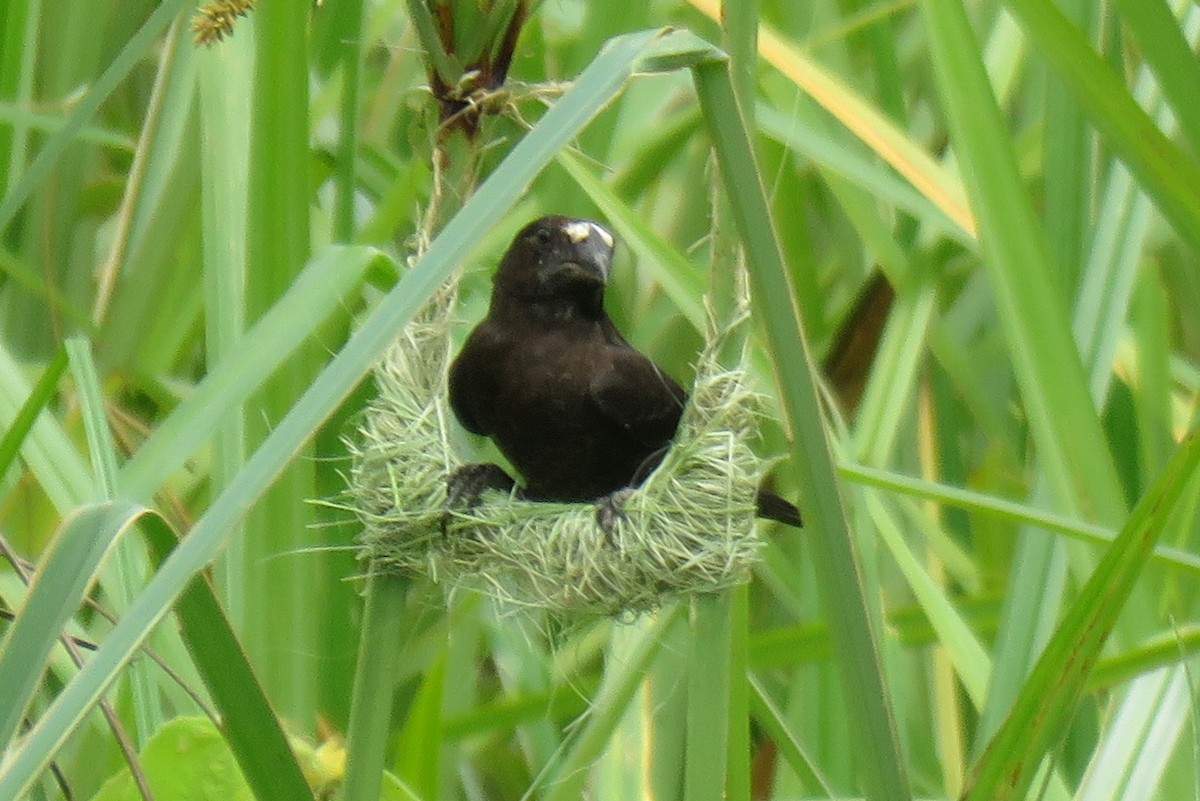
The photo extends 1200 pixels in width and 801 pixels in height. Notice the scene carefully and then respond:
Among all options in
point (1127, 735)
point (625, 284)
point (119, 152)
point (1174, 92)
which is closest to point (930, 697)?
point (625, 284)

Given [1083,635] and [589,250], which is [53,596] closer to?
[1083,635]

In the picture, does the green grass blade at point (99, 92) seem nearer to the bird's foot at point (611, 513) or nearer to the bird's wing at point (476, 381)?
the bird's foot at point (611, 513)

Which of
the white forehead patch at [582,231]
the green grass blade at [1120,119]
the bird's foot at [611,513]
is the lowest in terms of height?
the bird's foot at [611,513]

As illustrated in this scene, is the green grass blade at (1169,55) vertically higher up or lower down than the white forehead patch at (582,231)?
higher up

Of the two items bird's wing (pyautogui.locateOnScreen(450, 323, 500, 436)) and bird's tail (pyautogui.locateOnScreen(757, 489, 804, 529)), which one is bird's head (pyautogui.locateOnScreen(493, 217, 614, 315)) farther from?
bird's tail (pyautogui.locateOnScreen(757, 489, 804, 529))

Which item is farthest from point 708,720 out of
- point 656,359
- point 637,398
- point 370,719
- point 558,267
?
point 656,359

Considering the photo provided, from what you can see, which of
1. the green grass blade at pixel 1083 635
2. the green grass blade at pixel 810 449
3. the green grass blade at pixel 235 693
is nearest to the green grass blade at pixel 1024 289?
the green grass blade at pixel 1083 635

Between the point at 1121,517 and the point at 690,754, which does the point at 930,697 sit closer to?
the point at 1121,517
